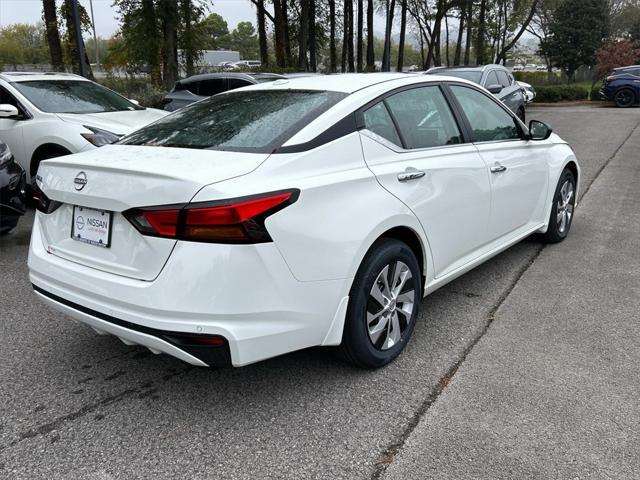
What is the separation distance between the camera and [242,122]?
3.21 meters

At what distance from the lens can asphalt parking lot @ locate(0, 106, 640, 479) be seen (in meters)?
2.48

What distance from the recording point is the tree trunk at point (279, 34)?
24.1 meters

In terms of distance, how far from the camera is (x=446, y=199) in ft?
11.7

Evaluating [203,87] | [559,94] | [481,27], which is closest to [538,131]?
[203,87]

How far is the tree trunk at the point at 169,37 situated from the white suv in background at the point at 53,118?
39.6 feet

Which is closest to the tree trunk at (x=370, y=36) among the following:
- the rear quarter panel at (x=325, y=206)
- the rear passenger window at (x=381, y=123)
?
the rear passenger window at (x=381, y=123)

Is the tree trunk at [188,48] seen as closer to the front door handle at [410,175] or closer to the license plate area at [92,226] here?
the front door handle at [410,175]

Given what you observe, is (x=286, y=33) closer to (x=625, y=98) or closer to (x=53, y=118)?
(x=625, y=98)

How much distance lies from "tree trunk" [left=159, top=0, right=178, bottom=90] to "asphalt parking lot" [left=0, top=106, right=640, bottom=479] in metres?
16.9

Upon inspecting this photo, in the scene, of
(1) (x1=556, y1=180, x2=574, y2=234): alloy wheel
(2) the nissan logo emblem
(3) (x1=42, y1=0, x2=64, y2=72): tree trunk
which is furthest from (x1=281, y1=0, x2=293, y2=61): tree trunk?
(2) the nissan logo emblem

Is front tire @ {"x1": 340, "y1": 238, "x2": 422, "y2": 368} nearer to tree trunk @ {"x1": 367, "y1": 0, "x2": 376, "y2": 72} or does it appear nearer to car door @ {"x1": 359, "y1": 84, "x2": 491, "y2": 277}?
A: car door @ {"x1": 359, "y1": 84, "x2": 491, "y2": 277}

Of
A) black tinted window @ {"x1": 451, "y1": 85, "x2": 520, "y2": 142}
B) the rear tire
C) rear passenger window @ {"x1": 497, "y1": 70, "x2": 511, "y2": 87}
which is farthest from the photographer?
the rear tire

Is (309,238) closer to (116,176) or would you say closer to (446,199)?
(116,176)

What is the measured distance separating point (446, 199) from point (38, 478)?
256cm
